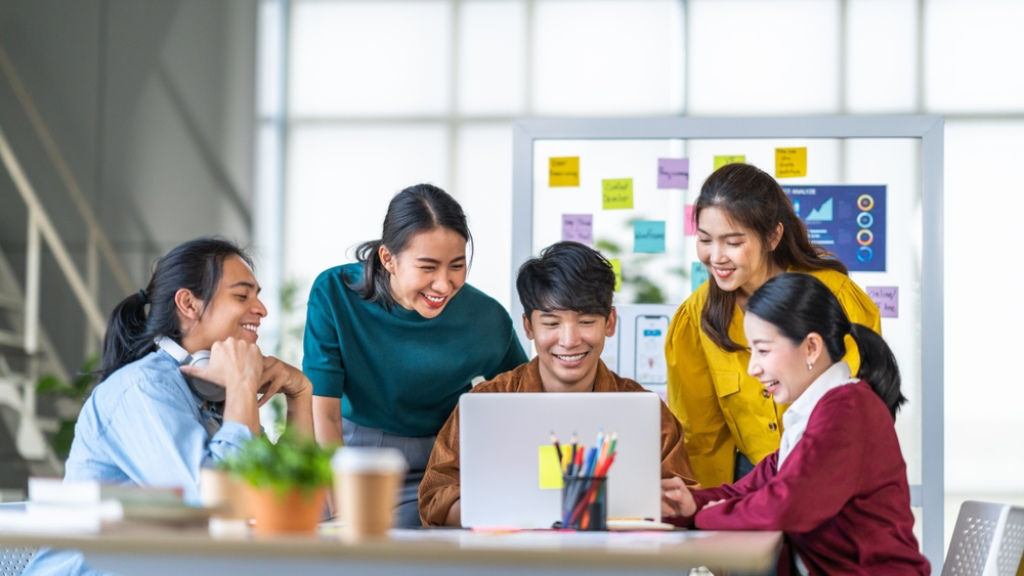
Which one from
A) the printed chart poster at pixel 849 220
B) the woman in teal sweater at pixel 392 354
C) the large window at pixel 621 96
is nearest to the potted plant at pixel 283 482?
the woman in teal sweater at pixel 392 354

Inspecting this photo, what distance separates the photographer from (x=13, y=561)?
7.15ft

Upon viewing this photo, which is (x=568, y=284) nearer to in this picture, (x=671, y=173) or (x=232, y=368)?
(x=232, y=368)

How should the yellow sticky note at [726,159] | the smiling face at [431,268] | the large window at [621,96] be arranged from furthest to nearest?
the large window at [621,96] < the yellow sticky note at [726,159] < the smiling face at [431,268]

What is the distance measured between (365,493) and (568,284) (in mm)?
1072

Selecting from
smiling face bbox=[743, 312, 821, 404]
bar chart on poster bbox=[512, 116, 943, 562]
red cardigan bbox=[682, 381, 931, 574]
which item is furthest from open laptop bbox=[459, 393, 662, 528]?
bar chart on poster bbox=[512, 116, 943, 562]

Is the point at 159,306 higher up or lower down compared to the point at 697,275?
lower down

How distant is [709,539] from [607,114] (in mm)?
3833

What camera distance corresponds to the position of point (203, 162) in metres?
5.61

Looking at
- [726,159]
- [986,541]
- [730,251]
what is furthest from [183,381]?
[726,159]

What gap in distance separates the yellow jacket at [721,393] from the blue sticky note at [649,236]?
109cm

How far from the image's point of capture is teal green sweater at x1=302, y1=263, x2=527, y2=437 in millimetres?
2697

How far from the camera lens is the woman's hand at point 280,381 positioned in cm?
227

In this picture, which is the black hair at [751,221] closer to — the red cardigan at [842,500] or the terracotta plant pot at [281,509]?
the red cardigan at [842,500]

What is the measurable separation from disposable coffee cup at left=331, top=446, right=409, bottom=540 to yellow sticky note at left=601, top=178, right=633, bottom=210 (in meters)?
2.48
